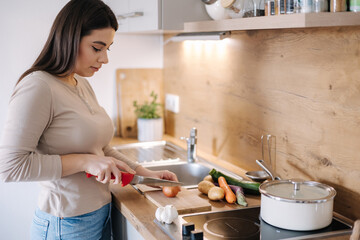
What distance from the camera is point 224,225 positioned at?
137 centimetres

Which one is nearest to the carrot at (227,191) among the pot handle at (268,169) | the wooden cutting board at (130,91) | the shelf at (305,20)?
the pot handle at (268,169)

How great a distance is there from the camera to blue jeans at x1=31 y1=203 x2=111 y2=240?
4.77 feet

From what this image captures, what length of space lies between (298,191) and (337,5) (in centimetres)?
53

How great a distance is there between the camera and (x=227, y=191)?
1593mm

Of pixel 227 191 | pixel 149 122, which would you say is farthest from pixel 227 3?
pixel 149 122

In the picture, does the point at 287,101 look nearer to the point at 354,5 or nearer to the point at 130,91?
the point at 354,5

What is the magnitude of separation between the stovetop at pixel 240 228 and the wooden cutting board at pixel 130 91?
137cm

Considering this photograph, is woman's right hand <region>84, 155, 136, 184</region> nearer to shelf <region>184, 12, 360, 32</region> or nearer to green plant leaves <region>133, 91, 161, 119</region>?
shelf <region>184, 12, 360, 32</region>

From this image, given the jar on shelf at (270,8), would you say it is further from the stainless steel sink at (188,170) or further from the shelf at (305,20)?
the stainless steel sink at (188,170)

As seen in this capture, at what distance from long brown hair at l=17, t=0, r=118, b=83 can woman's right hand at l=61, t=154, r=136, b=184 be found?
28 cm

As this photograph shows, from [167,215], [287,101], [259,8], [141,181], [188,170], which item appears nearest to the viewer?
[167,215]

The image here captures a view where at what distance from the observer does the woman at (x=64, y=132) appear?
4.26ft

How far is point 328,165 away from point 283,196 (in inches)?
11.8

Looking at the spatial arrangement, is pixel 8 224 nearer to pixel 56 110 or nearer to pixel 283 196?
pixel 56 110
